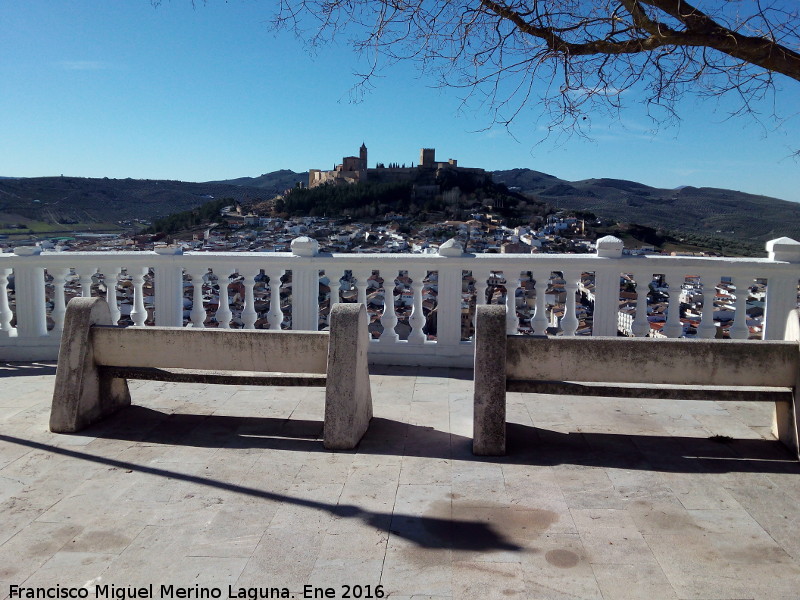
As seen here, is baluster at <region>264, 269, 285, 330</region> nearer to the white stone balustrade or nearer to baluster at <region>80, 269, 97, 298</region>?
the white stone balustrade

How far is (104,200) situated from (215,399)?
24.1 m

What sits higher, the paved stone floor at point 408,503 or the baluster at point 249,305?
A: the baluster at point 249,305

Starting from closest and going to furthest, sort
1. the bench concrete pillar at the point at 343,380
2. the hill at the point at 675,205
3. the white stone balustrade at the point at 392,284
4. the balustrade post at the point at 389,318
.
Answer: the bench concrete pillar at the point at 343,380 < the white stone balustrade at the point at 392,284 < the balustrade post at the point at 389,318 < the hill at the point at 675,205

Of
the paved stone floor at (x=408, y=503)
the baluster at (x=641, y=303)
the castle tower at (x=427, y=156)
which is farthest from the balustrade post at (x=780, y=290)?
the castle tower at (x=427, y=156)

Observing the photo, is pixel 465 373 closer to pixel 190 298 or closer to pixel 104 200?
pixel 190 298

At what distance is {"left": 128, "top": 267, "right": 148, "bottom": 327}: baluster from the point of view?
7.25 m

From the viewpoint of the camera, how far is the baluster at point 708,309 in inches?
258

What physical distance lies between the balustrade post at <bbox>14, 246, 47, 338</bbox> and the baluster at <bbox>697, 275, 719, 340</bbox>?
23.6 feet

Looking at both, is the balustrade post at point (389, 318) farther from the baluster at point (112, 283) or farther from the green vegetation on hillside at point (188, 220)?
the green vegetation on hillside at point (188, 220)

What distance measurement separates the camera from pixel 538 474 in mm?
3969

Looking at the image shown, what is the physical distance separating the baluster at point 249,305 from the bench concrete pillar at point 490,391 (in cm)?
356

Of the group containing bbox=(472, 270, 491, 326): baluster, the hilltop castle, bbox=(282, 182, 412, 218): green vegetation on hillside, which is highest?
the hilltop castle

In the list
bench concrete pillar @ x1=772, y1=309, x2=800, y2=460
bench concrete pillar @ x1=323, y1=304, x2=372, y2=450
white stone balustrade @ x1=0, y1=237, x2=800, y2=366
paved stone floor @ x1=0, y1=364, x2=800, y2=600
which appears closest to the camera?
paved stone floor @ x1=0, y1=364, x2=800, y2=600

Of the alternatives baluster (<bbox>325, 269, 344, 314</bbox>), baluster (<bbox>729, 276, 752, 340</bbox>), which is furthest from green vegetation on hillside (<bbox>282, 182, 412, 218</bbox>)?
baluster (<bbox>729, 276, 752, 340</bbox>)
